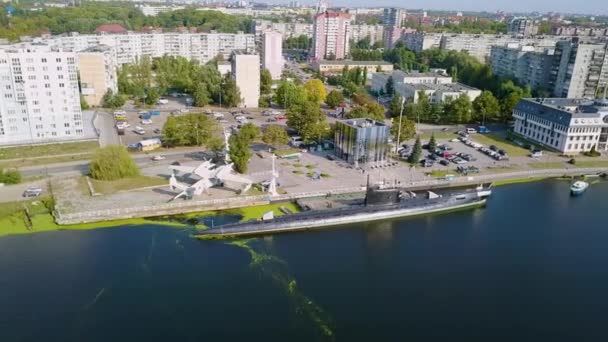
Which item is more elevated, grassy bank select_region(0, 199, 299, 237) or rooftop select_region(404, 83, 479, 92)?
rooftop select_region(404, 83, 479, 92)

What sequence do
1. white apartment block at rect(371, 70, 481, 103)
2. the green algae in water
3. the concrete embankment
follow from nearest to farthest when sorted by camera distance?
the green algae in water, the concrete embankment, white apartment block at rect(371, 70, 481, 103)

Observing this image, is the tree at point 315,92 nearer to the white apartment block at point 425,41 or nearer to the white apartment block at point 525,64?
the white apartment block at point 525,64

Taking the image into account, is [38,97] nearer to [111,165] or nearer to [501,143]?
[111,165]

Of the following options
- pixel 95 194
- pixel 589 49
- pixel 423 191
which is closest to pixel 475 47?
pixel 589 49

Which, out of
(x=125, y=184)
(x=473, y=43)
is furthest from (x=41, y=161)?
(x=473, y=43)

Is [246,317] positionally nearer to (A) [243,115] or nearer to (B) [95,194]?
(B) [95,194]

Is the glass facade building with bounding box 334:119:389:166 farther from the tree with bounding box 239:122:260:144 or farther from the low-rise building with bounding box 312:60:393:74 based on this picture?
the low-rise building with bounding box 312:60:393:74

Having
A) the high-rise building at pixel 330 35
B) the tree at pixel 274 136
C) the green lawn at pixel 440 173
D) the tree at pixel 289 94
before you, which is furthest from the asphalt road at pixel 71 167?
the high-rise building at pixel 330 35

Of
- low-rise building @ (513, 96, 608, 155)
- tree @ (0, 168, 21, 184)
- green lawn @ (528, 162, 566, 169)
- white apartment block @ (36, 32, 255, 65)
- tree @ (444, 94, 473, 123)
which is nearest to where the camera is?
tree @ (0, 168, 21, 184)

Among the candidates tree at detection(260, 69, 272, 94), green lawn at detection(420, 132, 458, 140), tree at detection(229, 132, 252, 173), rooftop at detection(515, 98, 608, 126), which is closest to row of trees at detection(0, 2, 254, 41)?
tree at detection(260, 69, 272, 94)
